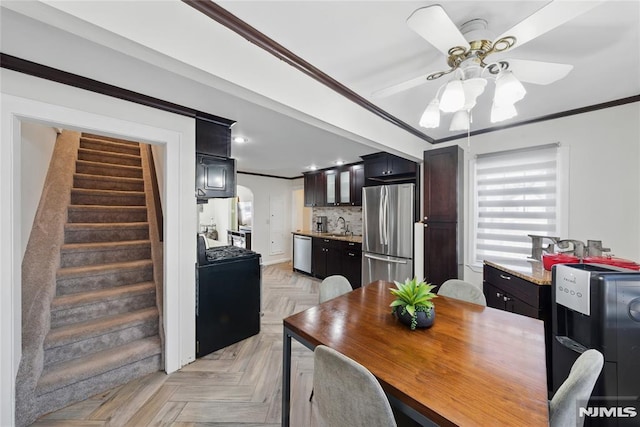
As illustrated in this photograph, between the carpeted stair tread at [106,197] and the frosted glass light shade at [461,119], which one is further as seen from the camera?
the carpeted stair tread at [106,197]

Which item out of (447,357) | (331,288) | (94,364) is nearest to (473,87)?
(447,357)

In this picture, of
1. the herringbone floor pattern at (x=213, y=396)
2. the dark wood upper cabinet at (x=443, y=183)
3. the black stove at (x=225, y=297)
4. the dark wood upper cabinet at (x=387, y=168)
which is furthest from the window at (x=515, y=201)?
the black stove at (x=225, y=297)

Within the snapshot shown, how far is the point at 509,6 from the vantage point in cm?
120

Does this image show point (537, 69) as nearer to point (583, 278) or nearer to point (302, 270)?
point (583, 278)

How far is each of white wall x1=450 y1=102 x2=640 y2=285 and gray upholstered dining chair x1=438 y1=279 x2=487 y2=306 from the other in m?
1.47

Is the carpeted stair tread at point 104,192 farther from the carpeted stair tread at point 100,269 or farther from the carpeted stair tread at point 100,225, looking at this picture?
the carpeted stair tread at point 100,269

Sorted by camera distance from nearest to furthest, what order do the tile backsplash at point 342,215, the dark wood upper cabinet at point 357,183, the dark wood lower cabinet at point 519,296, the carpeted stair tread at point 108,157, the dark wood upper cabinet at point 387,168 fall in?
the dark wood lower cabinet at point 519,296
the carpeted stair tread at point 108,157
the dark wood upper cabinet at point 387,168
the dark wood upper cabinet at point 357,183
the tile backsplash at point 342,215

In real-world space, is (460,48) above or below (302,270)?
above

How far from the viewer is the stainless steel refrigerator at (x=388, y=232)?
12.0ft

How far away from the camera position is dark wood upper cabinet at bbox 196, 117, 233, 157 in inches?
96.6

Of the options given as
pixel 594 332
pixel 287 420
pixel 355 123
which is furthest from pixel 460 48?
pixel 287 420

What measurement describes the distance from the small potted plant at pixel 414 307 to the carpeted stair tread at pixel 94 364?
2220 millimetres

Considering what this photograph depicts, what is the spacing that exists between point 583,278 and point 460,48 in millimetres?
1474

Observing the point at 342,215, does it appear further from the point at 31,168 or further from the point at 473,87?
the point at 31,168
